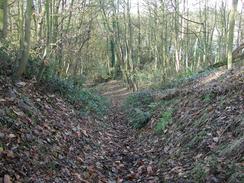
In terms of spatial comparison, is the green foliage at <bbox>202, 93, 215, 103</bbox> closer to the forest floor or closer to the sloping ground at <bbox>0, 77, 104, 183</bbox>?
the forest floor

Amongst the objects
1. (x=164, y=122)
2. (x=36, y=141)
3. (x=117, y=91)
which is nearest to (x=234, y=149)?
(x=36, y=141)

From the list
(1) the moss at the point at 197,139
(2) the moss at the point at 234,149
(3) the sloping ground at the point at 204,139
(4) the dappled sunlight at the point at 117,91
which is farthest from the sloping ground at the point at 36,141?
(4) the dappled sunlight at the point at 117,91

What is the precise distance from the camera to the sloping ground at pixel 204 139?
492 cm

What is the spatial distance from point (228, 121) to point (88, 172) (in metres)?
2.77

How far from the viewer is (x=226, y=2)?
32188 millimetres

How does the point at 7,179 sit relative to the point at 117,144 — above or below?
above

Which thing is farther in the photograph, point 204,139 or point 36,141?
point 204,139

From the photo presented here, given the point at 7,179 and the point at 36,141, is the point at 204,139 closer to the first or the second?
the point at 36,141

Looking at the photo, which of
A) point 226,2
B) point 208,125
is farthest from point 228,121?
point 226,2

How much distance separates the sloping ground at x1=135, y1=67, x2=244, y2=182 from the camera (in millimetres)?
4922

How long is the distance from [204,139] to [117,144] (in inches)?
119

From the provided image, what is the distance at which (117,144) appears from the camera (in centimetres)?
879

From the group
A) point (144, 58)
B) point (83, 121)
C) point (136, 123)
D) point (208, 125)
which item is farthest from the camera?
point (144, 58)

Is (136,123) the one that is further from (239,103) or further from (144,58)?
(144,58)
